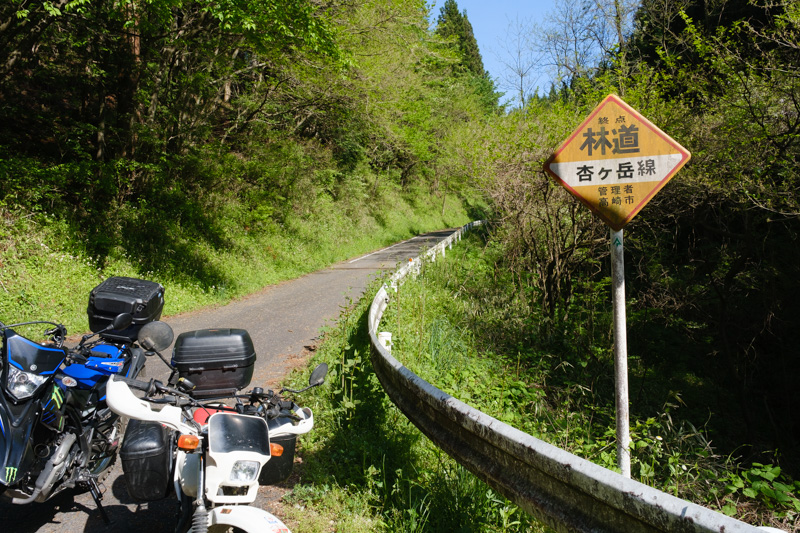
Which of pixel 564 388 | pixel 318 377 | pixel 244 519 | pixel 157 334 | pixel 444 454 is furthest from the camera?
pixel 564 388

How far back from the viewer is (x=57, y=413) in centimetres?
372

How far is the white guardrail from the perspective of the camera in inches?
73.5

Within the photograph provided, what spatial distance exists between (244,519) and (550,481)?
145 centimetres

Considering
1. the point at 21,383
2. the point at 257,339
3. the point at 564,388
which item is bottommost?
the point at 564,388

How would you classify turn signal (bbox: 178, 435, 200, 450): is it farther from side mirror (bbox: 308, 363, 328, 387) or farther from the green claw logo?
the green claw logo

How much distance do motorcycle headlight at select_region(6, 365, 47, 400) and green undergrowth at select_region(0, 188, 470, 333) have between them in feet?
19.0

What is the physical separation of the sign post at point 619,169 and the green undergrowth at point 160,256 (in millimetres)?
8377

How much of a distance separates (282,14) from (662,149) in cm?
893

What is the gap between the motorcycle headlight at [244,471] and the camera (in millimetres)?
2500

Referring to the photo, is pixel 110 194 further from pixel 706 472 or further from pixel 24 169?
pixel 706 472

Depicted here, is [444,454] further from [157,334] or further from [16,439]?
[16,439]

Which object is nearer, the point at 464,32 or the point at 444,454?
the point at 444,454

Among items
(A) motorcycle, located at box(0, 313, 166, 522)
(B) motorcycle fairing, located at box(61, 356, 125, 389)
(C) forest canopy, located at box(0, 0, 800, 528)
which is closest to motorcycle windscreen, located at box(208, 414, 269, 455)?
(A) motorcycle, located at box(0, 313, 166, 522)

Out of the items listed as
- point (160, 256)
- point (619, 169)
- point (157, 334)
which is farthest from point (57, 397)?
point (160, 256)
